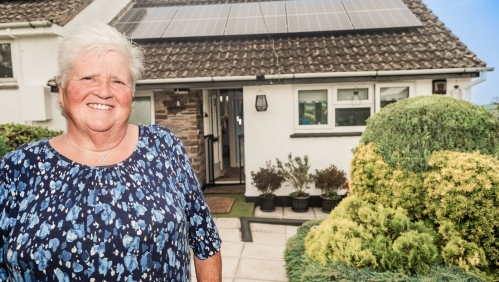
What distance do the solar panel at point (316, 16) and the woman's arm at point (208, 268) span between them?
7565 millimetres

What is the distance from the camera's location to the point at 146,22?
383 inches

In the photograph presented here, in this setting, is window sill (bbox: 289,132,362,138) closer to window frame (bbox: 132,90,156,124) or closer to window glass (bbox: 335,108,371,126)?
window glass (bbox: 335,108,371,126)

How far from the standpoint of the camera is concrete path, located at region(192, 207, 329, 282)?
183 inches

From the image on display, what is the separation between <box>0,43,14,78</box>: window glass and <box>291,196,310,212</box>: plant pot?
22.9 feet

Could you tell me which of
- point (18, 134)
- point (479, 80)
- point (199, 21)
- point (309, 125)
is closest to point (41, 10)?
point (199, 21)

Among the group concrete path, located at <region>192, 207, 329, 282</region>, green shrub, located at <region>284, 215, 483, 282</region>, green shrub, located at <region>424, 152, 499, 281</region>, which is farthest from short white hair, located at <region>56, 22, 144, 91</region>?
concrete path, located at <region>192, 207, 329, 282</region>

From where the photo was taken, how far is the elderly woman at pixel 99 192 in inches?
58.4

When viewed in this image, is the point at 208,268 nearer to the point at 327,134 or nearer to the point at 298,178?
the point at 298,178

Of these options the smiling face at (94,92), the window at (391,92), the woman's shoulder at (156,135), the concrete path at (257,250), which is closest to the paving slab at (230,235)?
the concrete path at (257,250)

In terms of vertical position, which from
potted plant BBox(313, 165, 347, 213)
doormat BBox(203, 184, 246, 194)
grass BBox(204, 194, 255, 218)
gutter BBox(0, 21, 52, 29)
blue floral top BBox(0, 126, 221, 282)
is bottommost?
grass BBox(204, 194, 255, 218)

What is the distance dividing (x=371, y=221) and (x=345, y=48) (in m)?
5.63

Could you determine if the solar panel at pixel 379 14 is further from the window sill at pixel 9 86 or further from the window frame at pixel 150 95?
the window sill at pixel 9 86

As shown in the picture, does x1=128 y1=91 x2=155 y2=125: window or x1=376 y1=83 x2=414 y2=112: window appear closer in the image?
x1=376 y1=83 x2=414 y2=112: window

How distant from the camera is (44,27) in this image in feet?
25.6
